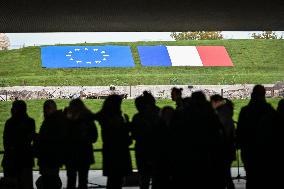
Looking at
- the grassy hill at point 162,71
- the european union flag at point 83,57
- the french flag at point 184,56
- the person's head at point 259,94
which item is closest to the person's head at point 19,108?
the person's head at point 259,94

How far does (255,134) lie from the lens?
22.1 ft

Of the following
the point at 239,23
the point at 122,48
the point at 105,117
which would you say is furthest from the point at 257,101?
the point at 122,48

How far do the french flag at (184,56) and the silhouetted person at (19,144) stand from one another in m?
40.4

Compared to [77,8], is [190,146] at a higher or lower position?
lower

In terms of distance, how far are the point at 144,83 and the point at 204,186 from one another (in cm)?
3609

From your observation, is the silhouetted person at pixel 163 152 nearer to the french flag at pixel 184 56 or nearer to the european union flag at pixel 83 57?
the european union flag at pixel 83 57

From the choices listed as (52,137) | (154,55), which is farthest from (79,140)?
(154,55)

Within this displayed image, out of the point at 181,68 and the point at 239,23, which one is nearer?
the point at 239,23

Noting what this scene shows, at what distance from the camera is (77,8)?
11.5 m

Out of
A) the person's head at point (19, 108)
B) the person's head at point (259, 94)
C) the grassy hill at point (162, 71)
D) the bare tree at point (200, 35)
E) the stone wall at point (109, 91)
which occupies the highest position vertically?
the bare tree at point (200, 35)

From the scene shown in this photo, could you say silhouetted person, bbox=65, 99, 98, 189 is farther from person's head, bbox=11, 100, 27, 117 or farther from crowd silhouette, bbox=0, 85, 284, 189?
person's head, bbox=11, 100, 27, 117

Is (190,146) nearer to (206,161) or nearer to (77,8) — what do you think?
(206,161)

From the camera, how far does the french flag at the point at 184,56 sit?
4919 cm

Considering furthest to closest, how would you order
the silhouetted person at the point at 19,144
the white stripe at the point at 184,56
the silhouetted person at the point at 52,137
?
the white stripe at the point at 184,56 < the silhouetted person at the point at 19,144 < the silhouetted person at the point at 52,137
